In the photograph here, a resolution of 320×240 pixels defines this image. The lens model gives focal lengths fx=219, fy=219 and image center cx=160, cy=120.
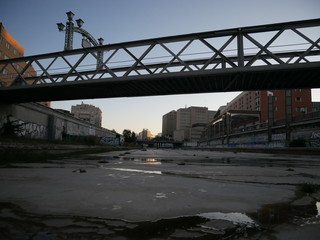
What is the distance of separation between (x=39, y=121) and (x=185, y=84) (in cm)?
2501

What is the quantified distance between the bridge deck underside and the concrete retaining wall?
317 centimetres

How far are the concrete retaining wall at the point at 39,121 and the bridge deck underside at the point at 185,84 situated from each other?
10.4 feet

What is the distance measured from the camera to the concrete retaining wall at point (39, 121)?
27.2 meters

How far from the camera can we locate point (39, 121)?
33188mm

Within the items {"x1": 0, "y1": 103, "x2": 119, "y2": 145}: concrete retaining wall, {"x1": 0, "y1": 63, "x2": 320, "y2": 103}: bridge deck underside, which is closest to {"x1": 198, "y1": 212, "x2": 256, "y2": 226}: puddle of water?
{"x1": 0, "y1": 63, "x2": 320, "y2": 103}: bridge deck underside

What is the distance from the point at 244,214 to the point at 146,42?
59.2 feet

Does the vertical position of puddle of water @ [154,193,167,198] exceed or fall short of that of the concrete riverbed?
it falls short

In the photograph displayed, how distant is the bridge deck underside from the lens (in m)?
15.9

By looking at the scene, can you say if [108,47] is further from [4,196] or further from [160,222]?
[160,222]

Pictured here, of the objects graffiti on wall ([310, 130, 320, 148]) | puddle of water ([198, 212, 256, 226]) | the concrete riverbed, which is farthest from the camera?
graffiti on wall ([310, 130, 320, 148])

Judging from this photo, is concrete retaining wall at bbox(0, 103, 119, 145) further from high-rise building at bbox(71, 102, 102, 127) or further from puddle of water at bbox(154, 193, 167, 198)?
high-rise building at bbox(71, 102, 102, 127)

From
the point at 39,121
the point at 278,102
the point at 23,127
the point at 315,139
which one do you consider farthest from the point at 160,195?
the point at 278,102

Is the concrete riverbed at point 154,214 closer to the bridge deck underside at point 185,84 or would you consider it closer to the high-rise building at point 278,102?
the bridge deck underside at point 185,84

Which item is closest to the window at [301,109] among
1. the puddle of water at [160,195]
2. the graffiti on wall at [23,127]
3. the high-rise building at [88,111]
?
the graffiti on wall at [23,127]
